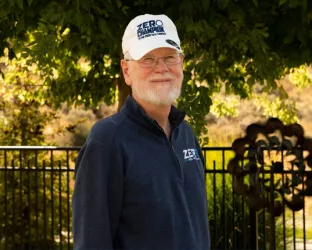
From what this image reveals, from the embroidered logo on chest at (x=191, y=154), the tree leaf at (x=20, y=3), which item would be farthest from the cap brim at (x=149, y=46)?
the tree leaf at (x=20, y=3)

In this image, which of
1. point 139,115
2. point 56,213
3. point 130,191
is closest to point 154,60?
point 139,115

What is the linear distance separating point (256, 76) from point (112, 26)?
2449mm

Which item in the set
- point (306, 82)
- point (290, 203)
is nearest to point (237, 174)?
point (290, 203)

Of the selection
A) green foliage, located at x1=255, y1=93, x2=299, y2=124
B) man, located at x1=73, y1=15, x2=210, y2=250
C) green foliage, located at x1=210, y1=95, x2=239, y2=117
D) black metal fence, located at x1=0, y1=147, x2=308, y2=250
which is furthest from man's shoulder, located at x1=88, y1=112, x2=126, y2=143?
green foliage, located at x1=210, y1=95, x2=239, y2=117

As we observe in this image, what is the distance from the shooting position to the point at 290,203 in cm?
772

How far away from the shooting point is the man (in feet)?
8.53

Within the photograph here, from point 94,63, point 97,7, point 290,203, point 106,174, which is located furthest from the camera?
point 94,63

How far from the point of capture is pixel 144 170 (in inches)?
103

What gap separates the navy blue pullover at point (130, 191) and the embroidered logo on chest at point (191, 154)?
118 mm

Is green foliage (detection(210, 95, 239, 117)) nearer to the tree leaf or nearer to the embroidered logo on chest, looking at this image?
the tree leaf

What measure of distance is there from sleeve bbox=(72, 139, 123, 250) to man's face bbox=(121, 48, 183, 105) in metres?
0.24

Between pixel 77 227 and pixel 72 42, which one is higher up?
pixel 72 42

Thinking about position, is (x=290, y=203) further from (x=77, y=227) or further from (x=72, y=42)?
(x=77, y=227)

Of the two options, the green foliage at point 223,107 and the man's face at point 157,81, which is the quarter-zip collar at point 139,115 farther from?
the green foliage at point 223,107
